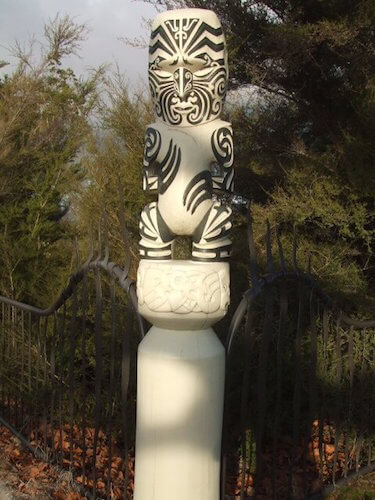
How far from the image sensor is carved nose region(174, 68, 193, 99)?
1991 mm

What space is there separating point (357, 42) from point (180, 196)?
4.01 metres

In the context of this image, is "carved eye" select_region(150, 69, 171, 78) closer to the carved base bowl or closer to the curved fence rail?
the carved base bowl

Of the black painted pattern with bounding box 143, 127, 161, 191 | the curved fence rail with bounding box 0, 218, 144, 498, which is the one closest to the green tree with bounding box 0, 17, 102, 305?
the curved fence rail with bounding box 0, 218, 144, 498

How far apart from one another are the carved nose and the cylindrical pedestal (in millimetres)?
924

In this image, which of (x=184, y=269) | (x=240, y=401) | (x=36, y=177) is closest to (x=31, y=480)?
(x=240, y=401)

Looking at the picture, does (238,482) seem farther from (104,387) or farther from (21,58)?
(21,58)

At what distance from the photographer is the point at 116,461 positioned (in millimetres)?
4078

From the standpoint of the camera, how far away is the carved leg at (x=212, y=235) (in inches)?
79.9

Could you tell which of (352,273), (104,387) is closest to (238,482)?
(104,387)

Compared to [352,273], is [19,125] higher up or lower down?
higher up

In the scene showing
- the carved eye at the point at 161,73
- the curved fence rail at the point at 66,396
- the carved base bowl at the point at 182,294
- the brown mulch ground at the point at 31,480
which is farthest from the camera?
the curved fence rail at the point at 66,396

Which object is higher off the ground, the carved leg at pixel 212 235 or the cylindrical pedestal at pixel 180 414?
the carved leg at pixel 212 235

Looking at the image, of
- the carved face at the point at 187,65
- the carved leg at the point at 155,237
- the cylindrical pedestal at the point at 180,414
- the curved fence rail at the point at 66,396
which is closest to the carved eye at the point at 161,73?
the carved face at the point at 187,65

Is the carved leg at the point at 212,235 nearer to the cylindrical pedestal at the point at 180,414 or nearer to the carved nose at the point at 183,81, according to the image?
the cylindrical pedestal at the point at 180,414
